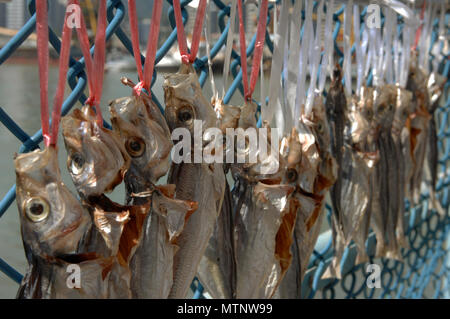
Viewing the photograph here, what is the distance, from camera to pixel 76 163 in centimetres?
57

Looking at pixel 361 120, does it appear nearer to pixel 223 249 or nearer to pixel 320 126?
pixel 320 126

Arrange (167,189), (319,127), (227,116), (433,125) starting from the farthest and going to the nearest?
(433,125), (319,127), (227,116), (167,189)

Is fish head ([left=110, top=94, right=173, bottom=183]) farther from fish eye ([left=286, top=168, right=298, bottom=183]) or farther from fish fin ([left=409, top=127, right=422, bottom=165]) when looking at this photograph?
fish fin ([left=409, top=127, right=422, bottom=165])

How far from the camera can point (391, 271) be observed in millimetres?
2080

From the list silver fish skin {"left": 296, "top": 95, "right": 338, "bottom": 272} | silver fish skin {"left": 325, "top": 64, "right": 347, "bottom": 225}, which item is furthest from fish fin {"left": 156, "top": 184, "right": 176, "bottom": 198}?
silver fish skin {"left": 325, "top": 64, "right": 347, "bottom": 225}

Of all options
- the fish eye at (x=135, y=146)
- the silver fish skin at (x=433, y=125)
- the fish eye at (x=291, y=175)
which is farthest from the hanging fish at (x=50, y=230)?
the silver fish skin at (x=433, y=125)

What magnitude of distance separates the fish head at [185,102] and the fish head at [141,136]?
0.05 metres

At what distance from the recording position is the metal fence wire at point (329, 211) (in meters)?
0.66

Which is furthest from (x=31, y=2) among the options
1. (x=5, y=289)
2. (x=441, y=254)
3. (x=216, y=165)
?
(x=441, y=254)

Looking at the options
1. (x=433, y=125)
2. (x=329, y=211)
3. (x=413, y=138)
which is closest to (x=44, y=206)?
(x=413, y=138)

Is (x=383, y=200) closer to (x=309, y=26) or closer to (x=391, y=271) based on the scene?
(x=309, y=26)

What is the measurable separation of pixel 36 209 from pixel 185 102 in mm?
236
